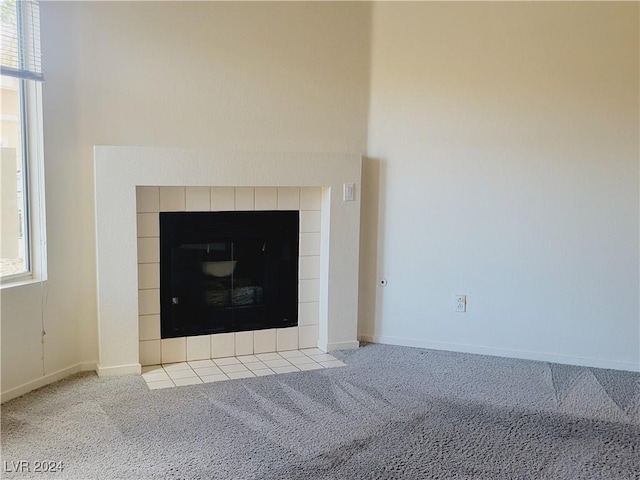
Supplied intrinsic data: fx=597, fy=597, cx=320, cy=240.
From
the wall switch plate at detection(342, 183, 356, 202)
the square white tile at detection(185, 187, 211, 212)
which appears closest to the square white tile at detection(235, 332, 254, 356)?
the square white tile at detection(185, 187, 211, 212)

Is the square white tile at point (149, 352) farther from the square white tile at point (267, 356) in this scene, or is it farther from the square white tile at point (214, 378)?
the square white tile at point (267, 356)

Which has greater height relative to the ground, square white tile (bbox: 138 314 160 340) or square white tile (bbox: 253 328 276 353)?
square white tile (bbox: 138 314 160 340)

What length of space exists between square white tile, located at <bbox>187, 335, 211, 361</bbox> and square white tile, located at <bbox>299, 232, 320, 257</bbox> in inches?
33.2

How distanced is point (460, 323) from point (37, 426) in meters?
2.61

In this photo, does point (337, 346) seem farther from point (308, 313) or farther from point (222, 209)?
point (222, 209)

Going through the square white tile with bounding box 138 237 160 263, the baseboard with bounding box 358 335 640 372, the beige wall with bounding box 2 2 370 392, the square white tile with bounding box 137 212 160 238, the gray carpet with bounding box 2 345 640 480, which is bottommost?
the gray carpet with bounding box 2 345 640 480

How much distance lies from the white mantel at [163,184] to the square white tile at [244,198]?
0.12 metres

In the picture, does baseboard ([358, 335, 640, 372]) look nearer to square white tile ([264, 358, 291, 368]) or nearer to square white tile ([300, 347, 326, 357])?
square white tile ([300, 347, 326, 357])

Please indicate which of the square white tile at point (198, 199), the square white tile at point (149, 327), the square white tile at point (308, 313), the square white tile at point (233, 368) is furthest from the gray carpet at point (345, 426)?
the square white tile at point (198, 199)

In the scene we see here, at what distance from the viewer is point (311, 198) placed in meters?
4.00

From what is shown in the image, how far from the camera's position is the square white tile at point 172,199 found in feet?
11.8

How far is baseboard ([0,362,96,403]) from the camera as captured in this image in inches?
120

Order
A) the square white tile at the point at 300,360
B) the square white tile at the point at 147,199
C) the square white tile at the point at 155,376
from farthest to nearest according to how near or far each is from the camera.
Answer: the square white tile at the point at 300,360 < the square white tile at the point at 147,199 < the square white tile at the point at 155,376

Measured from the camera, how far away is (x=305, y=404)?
121 inches
